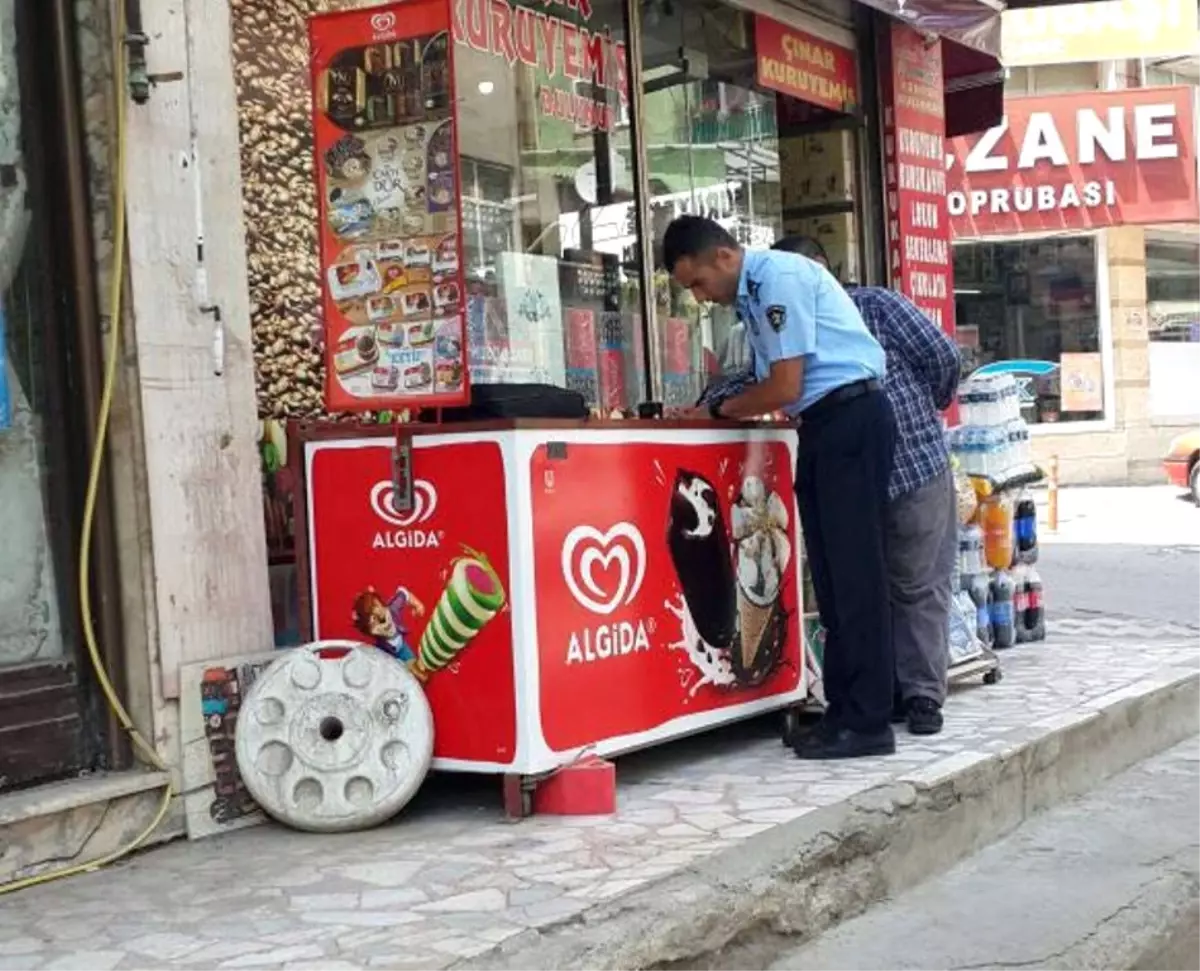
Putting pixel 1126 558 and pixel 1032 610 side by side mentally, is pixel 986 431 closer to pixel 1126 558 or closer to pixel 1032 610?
pixel 1032 610

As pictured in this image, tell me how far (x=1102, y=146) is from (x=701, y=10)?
14.7 m

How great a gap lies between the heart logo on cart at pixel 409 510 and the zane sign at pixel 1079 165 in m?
17.0

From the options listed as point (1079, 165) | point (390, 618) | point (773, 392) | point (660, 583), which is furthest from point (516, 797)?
point (1079, 165)

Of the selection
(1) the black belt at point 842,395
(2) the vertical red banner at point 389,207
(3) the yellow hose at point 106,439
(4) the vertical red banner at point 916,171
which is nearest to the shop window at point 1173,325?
(4) the vertical red banner at point 916,171

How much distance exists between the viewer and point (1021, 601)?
7031mm

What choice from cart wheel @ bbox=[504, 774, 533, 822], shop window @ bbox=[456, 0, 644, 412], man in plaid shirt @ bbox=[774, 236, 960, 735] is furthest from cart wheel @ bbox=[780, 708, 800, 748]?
shop window @ bbox=[456, 0, 644, 412]

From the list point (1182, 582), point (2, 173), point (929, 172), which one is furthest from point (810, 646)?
point (1182, 582)

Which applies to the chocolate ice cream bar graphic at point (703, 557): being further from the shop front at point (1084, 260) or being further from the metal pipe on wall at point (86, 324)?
the shop front at point (1084, 260)

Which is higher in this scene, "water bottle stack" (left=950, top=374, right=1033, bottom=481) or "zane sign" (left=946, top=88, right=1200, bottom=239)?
"zane sign" (left=946, top=88, right=1200, bottom=239)

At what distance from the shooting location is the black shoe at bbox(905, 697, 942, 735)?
4871mm

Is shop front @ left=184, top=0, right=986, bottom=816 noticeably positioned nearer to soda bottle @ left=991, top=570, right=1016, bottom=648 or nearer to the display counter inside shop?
the display counter inside shop

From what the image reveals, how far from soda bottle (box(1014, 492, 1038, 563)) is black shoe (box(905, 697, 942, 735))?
2232 millimetres

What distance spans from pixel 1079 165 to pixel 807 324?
55.8 ft

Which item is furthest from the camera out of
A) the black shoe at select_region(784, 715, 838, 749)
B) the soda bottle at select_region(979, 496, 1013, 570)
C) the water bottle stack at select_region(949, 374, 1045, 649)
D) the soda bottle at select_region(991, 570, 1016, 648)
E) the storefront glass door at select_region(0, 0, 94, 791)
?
the soda bottle at select_region(991, 570, 1016, 648)
